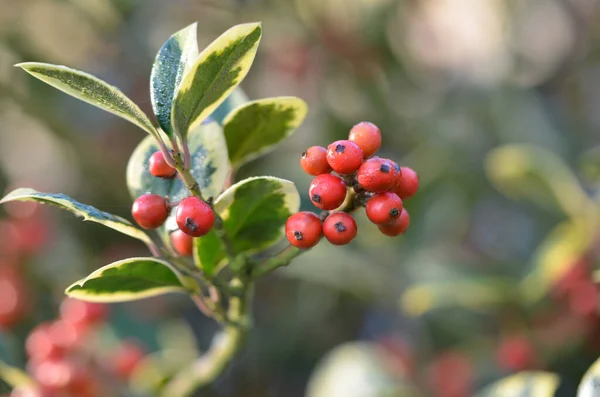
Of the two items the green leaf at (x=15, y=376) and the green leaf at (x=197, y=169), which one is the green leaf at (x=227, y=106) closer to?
the green leaf at (x=197, y=169)

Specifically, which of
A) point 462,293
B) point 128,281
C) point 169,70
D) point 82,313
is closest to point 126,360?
point 82,313

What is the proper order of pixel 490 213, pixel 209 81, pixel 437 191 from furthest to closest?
1. pixel 490 213
2. pixel 437 191
3. pixel 209 81

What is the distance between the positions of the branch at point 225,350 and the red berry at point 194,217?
14cm

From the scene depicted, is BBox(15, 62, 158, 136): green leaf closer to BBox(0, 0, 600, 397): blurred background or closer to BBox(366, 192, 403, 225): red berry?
BBox(366, 192, 403, 225): red berry

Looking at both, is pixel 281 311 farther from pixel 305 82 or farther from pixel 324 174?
pixel 324 174

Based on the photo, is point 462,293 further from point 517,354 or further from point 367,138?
point 367,138

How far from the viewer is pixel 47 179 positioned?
88.6 inches

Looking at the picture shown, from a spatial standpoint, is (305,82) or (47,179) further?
(47,179)

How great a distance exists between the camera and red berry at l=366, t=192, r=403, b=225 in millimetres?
679

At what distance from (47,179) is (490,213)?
1.40 metres

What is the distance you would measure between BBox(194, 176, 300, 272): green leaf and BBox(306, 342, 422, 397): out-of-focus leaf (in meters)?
0.47

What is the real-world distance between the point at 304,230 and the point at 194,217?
0.11m

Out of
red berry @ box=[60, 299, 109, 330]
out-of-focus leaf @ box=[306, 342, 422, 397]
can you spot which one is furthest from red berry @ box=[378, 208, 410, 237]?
red berry @ box=[60, 299, 109, 330]

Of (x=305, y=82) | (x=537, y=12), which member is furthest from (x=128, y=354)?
(x=537, y=12)
